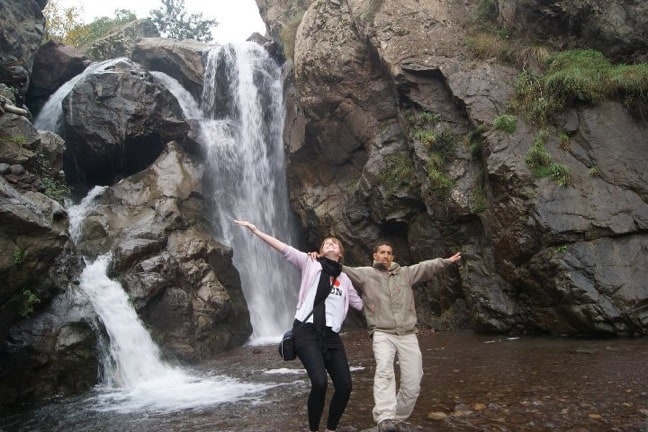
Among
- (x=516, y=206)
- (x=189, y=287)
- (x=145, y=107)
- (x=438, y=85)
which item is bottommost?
(x=189, y=287)

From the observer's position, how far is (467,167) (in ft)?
44.0

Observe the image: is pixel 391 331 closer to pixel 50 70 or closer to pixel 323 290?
pixel 323 290

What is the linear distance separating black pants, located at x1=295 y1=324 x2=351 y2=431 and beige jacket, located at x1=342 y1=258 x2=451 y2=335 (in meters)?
0.61

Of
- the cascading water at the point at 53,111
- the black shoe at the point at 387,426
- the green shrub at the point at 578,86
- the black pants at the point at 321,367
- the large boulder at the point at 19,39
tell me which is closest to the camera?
the black pants at the point at 321,367

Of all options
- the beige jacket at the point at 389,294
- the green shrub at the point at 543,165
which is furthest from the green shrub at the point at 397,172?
the beige jacket at the point at 389,294

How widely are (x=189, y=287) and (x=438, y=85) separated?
951 cm

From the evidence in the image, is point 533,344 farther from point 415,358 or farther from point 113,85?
point 113,85

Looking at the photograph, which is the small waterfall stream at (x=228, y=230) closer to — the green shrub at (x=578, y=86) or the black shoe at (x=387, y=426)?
the black shoe at (x=387, y=426)

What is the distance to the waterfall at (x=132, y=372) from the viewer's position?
8.50m

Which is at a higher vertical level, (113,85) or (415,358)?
(113,85)

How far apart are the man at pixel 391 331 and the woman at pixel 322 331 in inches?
13.7

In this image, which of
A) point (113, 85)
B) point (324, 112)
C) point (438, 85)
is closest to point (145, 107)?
point (113, 85)

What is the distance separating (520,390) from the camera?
21.6 ft

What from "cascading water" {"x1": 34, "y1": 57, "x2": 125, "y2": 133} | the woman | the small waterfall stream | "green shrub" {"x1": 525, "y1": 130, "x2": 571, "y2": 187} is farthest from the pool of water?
"cascading water" {"x1": 34, "y1": 57, "x2": 125, "y2": 133}
